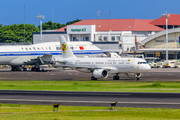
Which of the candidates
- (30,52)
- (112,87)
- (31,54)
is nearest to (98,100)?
(112,87)

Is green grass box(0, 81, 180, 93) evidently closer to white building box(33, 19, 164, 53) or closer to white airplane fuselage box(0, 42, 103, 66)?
white airplane fuselage box(0, 42, 103, 66)

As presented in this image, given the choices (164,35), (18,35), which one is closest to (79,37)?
(164,35)

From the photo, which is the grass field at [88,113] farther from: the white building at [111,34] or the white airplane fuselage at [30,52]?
the white building at [111,34]

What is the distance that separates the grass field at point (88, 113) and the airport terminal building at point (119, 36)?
87.0 m

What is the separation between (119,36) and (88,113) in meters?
103

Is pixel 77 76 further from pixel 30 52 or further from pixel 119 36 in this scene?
pixel 119 36

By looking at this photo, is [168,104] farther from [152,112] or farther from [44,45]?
[44,45]

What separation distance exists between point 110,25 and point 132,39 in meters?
20.1

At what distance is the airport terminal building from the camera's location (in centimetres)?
11375

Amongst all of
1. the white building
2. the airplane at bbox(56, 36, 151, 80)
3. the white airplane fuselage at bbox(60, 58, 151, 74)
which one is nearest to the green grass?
the white airplane fuselage at bbox(60, 58, 151, 74)

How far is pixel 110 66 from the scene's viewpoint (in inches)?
2143

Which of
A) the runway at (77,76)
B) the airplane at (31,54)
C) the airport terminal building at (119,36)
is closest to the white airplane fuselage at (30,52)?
the airplane at (31,54)

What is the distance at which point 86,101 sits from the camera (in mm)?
29062

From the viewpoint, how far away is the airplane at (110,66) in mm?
52319
